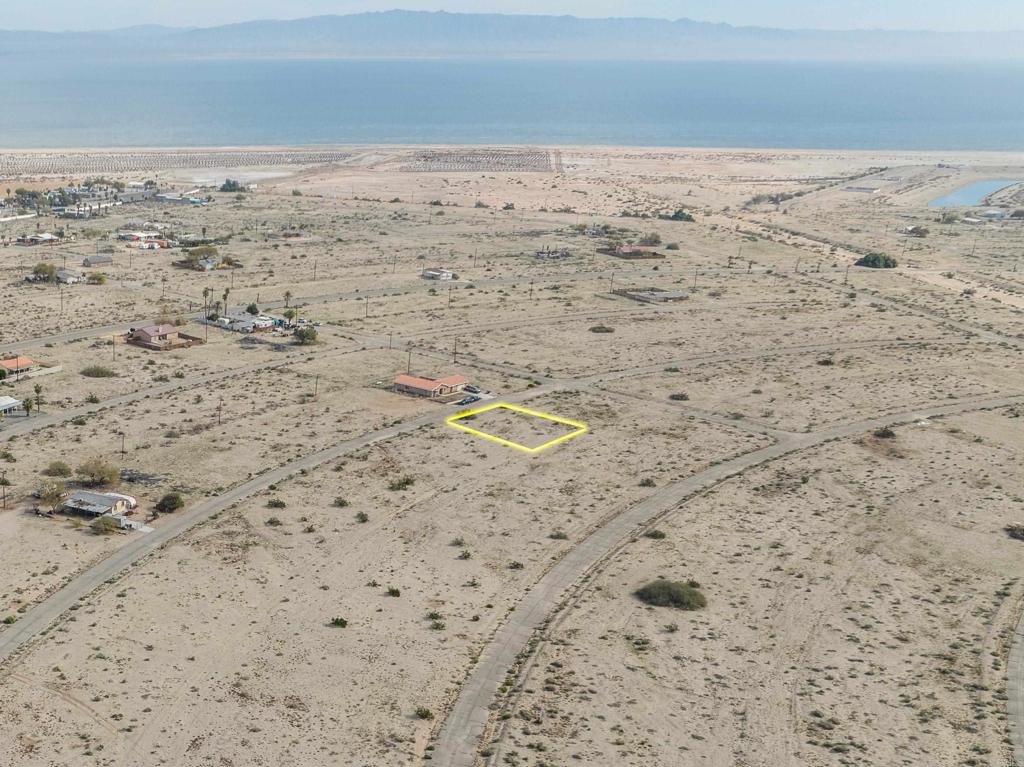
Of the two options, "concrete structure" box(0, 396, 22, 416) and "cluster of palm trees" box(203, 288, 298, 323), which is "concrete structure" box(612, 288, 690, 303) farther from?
"concrete structure" box(0, 396, 22, 416)

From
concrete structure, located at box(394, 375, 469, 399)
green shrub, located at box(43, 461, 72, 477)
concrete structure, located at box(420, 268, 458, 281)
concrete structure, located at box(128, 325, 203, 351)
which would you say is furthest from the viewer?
concrete structure, located at box(420, 268, 458, 281)

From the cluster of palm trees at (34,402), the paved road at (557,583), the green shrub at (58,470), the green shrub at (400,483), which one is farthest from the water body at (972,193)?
the green shrub at (58,470)

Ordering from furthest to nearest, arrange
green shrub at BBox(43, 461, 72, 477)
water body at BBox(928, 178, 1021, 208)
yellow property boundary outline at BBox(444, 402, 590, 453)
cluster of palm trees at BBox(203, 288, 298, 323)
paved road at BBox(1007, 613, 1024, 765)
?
water body at BBox(928, 178, 1021, 208)
cluster of palm trees at BBox(203, 288, 298, 323)
yellow property boundary outline at BBox(444, 402, 590, 453)
green shrub at BBox(43, 461, 72, 477)
paved road at BBox(1007, 613, 1024, 765)

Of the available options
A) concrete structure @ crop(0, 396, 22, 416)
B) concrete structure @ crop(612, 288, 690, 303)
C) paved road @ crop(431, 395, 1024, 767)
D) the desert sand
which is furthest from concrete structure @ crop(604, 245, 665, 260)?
concrete structure @ crop(0, 396, 22, 416)

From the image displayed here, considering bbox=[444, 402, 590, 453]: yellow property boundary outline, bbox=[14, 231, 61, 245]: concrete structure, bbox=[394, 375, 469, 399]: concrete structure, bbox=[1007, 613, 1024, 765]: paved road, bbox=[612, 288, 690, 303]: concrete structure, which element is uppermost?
bbox=[14, 231, 61, 245]: concrete structure

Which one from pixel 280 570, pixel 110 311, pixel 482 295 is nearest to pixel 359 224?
pixel 482 295

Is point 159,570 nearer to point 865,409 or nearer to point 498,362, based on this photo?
point 498,362

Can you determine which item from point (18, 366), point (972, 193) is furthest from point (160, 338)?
point (972, 193)
